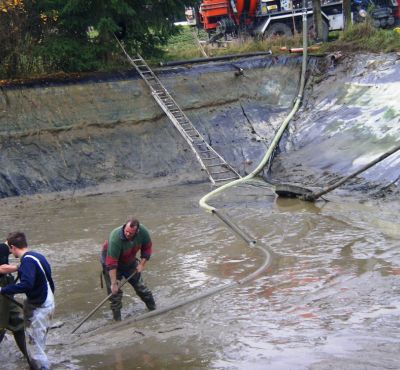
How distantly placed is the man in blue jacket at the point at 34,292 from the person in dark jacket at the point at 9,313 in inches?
16.2

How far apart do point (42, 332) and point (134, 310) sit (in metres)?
2.15

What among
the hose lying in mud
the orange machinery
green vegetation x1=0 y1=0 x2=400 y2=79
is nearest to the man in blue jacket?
the hose lying in mud

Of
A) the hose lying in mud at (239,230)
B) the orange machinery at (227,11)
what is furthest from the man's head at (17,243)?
the orange machinery at (227,11)

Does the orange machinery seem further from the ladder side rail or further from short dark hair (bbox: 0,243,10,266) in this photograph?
short dark hair (bbox: 0,243,10,266)

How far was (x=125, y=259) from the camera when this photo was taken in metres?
8.98

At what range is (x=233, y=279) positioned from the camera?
33.1 ft

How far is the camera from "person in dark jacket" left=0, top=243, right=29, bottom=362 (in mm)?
7684

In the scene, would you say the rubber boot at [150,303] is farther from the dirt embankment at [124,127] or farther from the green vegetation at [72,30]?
the green vegetation at [72,30]

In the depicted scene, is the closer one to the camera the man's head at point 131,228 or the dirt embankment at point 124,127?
the man's head at point 131,228

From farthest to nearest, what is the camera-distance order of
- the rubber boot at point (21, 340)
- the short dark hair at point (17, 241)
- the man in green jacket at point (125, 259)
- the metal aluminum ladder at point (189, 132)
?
the metal aluminum ladder at point (189, 132), the man in green jacket at point (125, 259), the rubber boot at point (21, 340), the short dark hair at point (17, 241)

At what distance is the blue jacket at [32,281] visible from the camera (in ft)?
23.2

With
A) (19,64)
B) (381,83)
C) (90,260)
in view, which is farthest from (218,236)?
(19,64)

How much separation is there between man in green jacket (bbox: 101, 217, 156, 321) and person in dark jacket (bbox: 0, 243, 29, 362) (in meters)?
1.29

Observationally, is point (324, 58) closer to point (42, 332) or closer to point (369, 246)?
point (369, 246)
